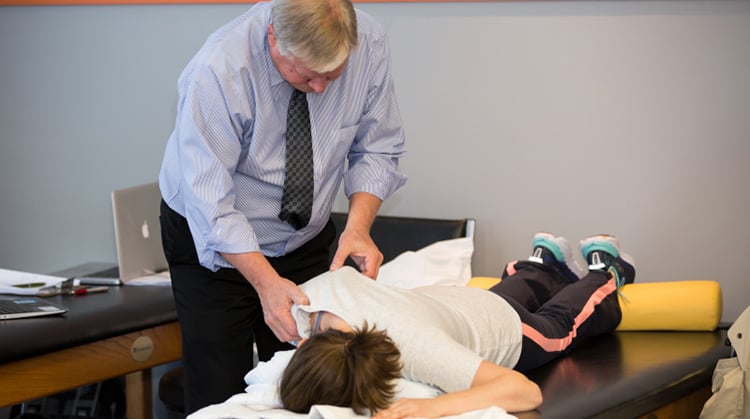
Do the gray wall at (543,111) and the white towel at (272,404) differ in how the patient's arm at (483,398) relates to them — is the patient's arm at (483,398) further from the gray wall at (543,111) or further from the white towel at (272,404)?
the gray wall at (543,111)

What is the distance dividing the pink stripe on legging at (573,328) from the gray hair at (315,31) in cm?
79

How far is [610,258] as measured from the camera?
2.74m

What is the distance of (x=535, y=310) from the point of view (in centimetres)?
259

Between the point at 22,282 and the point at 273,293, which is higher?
the point at 273,293

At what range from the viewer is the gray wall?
9.41 feet

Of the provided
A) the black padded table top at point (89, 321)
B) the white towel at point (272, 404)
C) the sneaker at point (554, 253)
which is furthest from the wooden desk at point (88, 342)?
the sneaker at point (554, 253)

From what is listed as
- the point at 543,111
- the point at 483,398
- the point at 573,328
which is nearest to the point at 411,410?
the point at 483,398

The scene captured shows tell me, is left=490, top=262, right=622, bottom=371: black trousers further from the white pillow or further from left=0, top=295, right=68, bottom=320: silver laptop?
left=0, top=295, right=68, bottom=320: silver laptop

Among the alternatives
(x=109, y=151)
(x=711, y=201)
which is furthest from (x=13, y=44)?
(x=711, y=201)

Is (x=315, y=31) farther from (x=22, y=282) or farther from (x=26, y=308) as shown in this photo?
(x=22, y=282)

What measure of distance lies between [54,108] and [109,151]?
0.28 metres

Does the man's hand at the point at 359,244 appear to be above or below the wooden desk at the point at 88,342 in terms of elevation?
above

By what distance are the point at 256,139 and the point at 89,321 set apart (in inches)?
35.2

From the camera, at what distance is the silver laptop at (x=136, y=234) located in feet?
9.93
